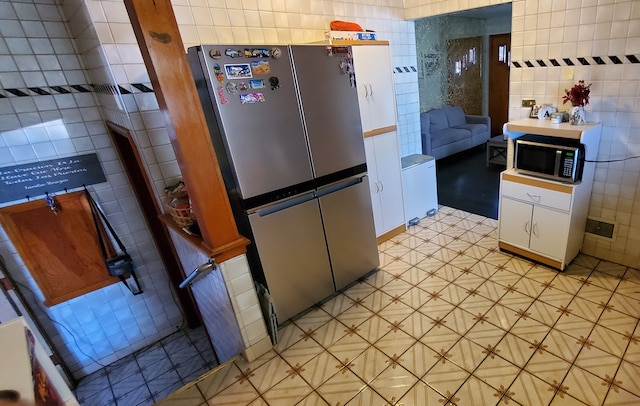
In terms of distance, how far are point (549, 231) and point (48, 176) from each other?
3.76m

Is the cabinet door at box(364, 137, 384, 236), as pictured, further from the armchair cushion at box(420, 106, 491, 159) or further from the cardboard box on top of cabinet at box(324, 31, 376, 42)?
the armchair cushion at box(420, 106, 491, 159)

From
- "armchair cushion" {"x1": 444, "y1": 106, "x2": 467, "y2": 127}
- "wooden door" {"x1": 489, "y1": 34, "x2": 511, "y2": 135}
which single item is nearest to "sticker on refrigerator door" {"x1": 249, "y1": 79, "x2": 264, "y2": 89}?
"armchair cushion" {"x1": 444, "y1": 106, "x2": 467, "y2": 127}

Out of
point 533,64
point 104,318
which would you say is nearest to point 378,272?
point 533,64

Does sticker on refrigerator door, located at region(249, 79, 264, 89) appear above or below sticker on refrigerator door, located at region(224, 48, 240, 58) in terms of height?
below

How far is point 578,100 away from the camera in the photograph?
2344 mm

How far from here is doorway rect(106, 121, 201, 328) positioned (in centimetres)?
253

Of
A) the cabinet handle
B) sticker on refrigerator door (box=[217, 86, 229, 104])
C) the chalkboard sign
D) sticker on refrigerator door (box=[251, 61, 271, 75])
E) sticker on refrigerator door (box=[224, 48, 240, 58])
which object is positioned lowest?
the cabinet handle

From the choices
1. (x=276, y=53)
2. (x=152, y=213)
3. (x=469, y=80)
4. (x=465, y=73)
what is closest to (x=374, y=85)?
(x=276, y=53)

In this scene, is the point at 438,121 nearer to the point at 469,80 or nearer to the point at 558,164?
the point at 469,80

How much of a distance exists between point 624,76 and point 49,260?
14.2 feet

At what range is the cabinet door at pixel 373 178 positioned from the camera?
9.59 feet

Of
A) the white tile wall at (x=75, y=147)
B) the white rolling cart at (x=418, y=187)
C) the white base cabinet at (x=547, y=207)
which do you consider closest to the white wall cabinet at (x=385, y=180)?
the white rolling cart at (x=418, y=187)

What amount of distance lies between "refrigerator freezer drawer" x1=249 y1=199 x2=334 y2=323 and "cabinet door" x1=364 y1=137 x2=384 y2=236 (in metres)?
0.75

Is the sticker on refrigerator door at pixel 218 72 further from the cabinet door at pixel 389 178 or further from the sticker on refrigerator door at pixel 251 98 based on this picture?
the cabinet door at pixel 389 178
